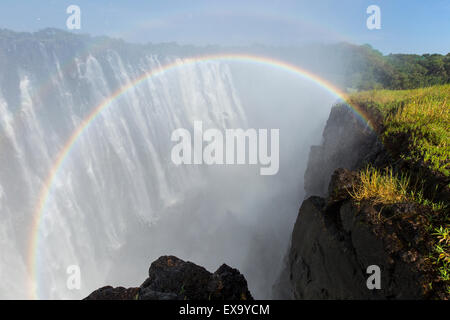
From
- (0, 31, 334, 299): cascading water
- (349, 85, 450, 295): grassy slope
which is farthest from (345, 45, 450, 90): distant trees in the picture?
(349, 85, 450, 295): grassy slope

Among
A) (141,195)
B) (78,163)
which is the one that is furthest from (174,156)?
(78,163)

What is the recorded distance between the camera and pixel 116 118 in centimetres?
2442

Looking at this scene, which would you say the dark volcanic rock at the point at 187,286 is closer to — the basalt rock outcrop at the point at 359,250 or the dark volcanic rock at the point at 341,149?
the basalt rock outcrop at the point at 359,250

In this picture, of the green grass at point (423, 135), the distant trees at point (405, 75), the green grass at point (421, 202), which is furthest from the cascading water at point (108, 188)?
the distant trees at point (405, 75)

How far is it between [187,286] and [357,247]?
2.89 m

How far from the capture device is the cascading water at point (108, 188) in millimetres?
16953

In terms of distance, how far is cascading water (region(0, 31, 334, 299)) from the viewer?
55.6 feet

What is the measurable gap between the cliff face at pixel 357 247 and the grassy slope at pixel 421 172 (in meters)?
0.15

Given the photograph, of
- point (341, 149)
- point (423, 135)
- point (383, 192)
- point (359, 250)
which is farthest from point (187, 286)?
point (341, 149)

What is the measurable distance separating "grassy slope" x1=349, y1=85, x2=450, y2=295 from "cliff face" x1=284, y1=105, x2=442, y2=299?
152 millimetres

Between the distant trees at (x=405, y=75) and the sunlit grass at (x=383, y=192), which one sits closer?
the sunlit grass at (x=383, y=192)

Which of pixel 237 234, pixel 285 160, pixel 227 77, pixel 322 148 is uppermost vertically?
pixel 227 77
